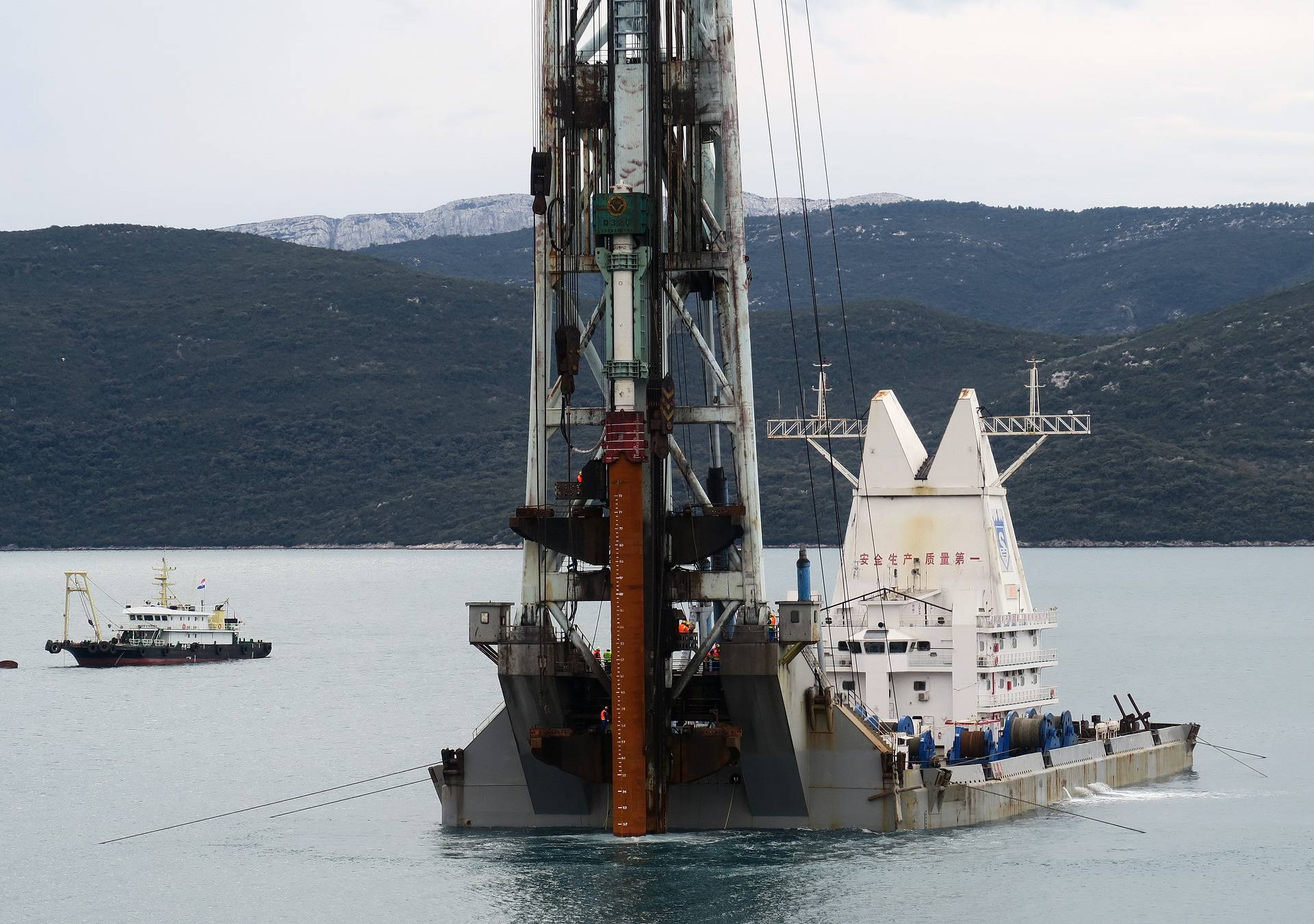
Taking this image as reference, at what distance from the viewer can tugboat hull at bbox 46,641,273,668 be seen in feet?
372

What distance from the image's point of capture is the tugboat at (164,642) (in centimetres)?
11375

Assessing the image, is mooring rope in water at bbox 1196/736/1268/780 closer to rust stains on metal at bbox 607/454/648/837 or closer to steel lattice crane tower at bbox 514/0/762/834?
steel lattice crane tower at bbox 514/0/762/834

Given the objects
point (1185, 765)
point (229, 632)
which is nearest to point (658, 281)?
point (1185, 765)

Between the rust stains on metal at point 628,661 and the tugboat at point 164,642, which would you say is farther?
the tugboat at point 164,642

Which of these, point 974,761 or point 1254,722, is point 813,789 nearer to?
point 974,761

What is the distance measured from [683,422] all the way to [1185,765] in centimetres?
2550

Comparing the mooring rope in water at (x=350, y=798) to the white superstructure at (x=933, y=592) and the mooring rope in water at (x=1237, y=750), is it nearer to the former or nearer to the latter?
the white superstructure at (x=933, y=592)

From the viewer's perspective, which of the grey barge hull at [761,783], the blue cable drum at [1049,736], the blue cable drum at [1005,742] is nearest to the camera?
the grey barge hull at [761,783]

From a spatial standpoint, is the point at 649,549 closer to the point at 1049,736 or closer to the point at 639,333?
the point at 639,333

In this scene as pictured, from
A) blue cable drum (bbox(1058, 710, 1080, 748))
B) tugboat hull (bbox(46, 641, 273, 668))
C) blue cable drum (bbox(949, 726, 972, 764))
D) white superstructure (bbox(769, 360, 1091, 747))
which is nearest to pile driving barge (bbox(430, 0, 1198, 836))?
blue cable drum (bbox(949, 726, 972, 764))

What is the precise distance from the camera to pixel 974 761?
46969 mm

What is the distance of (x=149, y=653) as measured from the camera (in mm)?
115250

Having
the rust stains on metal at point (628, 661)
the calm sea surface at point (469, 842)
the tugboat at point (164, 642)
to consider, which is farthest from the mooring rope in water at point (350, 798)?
the tugboat at point (164, 642)

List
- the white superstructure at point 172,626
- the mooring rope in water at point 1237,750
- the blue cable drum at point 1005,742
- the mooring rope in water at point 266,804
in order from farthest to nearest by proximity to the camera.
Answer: the white superstructure at point 172,626 → the mooring rope in water at point 1237,750 → the mooring rope in water at point 266,804 → the blue cable drum at point 1005,742
